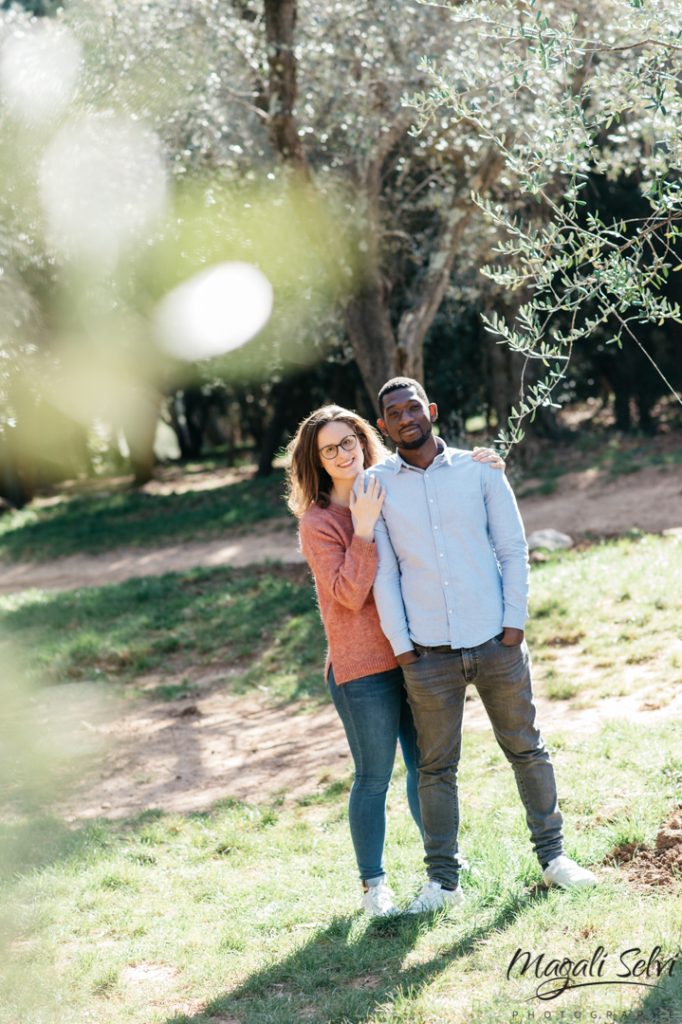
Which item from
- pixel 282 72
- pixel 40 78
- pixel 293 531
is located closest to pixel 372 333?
pixel 282 72

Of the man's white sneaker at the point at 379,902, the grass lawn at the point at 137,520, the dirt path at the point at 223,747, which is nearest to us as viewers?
the man's white sneaker at the point at 379,902

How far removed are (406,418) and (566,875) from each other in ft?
6.07

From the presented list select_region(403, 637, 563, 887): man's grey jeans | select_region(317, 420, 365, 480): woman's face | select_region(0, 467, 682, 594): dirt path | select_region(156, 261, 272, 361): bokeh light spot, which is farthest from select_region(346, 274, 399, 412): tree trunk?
select_region(403, 637, 563, 887): man's grey jeans

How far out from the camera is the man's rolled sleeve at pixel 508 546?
387 cm

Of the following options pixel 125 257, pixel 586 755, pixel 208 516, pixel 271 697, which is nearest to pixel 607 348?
pixel 208 516

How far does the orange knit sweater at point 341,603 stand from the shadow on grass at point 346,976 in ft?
3.28

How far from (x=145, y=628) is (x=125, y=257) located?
6.10m

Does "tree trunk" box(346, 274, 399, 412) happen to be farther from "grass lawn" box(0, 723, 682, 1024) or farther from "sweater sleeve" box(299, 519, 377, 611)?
"sweater sleeve" box(299, 519, 377, 611)

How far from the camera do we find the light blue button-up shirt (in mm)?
3855

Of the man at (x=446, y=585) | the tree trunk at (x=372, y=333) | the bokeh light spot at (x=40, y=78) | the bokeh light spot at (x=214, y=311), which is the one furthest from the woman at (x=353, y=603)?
the bokeh light spot at (x=214, y=311)

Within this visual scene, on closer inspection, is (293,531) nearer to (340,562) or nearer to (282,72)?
(282,72)

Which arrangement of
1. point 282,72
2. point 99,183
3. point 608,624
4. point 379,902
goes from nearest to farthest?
point 379,902
point 608,624
point 282,72
point 99,183

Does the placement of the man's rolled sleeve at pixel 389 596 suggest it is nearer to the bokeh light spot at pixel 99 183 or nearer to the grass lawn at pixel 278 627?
the grass lawn at pixel 278 627

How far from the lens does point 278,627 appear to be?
33.5ft
